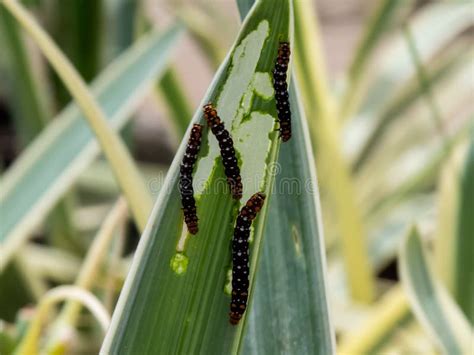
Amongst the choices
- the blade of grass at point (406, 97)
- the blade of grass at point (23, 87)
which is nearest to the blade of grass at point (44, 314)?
the blade of grass at point (23, 87)

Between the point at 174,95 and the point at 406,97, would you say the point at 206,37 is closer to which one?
the point at 174,95

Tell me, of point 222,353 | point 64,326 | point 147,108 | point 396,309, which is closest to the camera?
point 222,353

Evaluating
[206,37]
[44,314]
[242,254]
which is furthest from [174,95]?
[242,254]

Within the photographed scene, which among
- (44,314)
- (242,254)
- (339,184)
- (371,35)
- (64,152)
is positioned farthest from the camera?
(371,35)

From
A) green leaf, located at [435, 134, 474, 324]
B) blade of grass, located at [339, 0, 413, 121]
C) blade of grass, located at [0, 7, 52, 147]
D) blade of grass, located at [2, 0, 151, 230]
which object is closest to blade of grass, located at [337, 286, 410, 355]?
green leaf, located at [435, 134, 474, 324]

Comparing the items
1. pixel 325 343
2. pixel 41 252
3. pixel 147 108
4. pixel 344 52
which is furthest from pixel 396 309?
pixel 344 52

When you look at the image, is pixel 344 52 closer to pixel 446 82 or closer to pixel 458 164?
pixel 446 82

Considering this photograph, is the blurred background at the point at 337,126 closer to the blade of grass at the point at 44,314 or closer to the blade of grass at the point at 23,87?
the blade of grass at the point at 23,87

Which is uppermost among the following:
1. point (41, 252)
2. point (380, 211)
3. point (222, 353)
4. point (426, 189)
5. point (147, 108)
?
point (147, 108)
